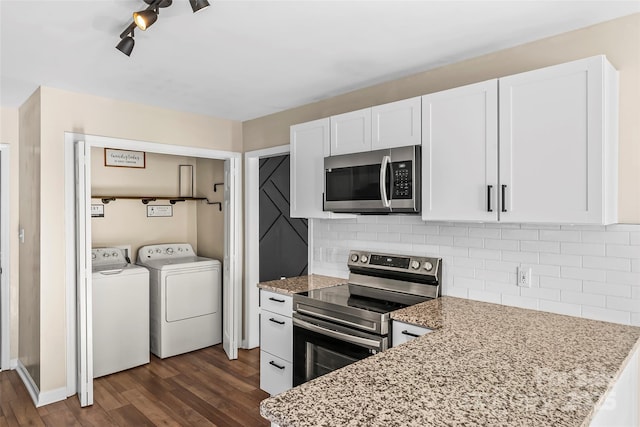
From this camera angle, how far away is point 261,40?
89.7 inches

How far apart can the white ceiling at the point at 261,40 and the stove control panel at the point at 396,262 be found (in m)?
1.28

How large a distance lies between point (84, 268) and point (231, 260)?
1.33m

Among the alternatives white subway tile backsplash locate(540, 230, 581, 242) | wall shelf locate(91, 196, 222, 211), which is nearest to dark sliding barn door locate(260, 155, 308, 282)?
wall shelf locate(91, 196, 222, 211)

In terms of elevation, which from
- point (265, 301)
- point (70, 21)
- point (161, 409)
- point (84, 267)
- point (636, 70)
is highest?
point (70, 21)

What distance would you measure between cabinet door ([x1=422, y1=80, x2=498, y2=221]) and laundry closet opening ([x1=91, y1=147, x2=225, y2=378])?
2.82 metres

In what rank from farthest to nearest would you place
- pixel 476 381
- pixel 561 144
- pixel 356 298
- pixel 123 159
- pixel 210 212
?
pixel 210 212 < pixel 123 159 < pixel 356 298 < pixel 561 144 < pixel 476 381

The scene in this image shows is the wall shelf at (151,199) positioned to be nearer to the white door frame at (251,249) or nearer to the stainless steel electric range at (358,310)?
the white door frame at (251,249)

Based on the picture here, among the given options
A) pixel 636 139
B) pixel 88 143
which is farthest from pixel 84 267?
pixel 636 139

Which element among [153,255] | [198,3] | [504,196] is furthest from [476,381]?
[153,255]

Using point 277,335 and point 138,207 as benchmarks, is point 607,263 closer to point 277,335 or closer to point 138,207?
point 277,335

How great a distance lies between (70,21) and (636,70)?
2.77 metres

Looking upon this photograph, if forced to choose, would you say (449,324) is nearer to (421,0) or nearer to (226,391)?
(421,0)

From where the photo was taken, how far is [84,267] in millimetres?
3141

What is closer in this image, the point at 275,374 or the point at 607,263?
the point at 607,263
